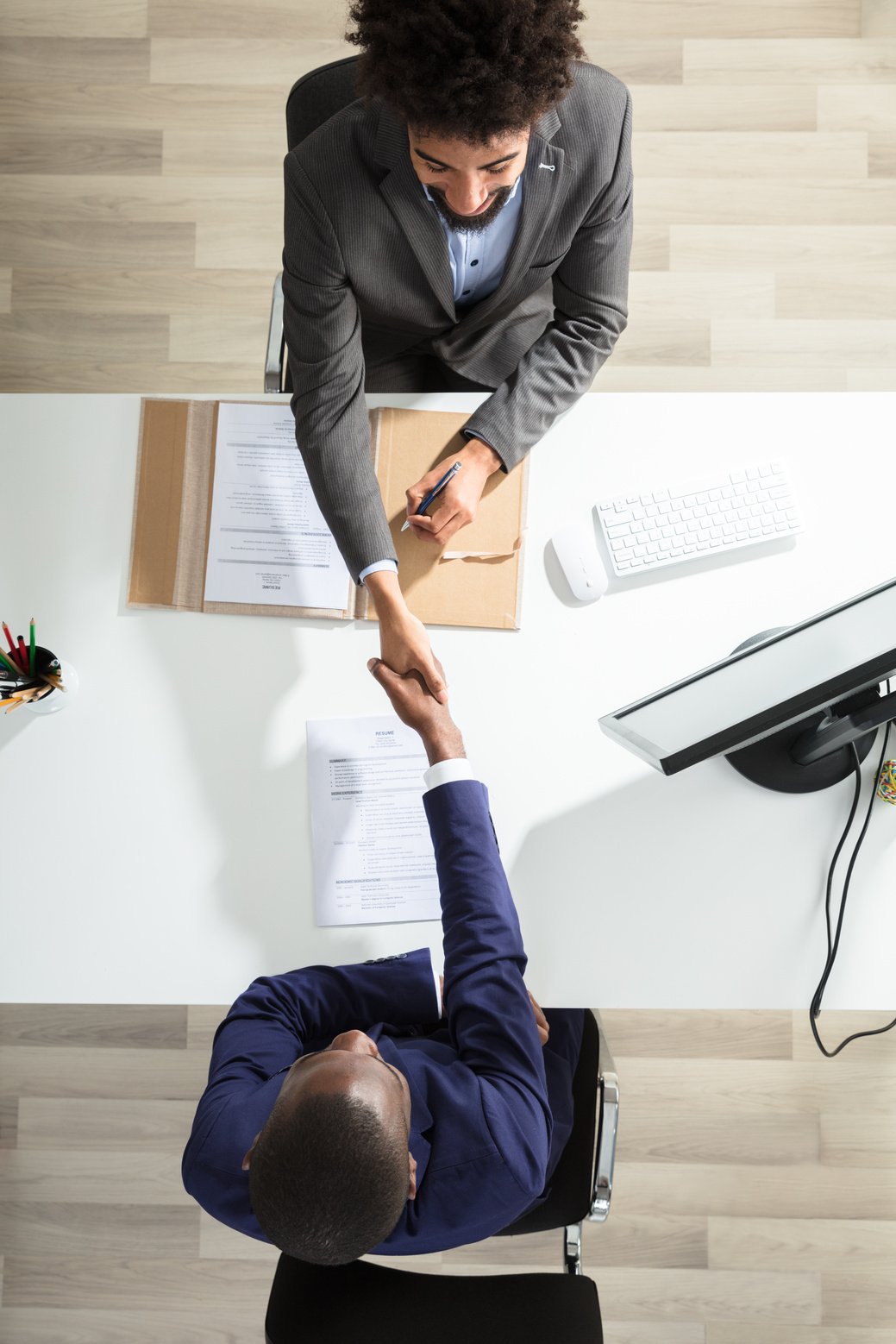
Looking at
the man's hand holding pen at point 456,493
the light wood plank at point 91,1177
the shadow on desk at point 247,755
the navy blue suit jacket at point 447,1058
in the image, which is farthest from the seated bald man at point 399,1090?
the light wood plank at point 91,1177

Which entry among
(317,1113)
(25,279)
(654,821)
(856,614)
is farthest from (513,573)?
(25,279)

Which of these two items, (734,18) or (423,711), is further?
(734,18)

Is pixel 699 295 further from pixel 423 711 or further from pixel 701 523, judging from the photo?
pixel 423 711

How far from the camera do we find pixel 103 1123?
6.84 ft

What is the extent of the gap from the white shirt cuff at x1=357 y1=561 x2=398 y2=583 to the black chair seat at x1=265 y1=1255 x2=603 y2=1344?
37.2 inches

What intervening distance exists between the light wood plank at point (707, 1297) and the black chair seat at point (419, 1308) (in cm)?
74

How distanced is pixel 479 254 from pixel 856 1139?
6.25 ft

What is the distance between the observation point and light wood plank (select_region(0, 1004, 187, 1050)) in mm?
2094

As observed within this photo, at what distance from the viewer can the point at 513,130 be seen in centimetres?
106

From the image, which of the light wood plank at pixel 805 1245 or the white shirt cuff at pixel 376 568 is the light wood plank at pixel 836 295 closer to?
the white shirt cuff at pixel 376 568

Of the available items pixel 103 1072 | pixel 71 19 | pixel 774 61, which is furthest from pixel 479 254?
pixel 103 1072

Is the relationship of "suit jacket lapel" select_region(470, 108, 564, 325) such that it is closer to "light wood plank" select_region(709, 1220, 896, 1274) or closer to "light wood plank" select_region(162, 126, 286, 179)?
"light wood plank" select_region(162, 126, 286, 179)

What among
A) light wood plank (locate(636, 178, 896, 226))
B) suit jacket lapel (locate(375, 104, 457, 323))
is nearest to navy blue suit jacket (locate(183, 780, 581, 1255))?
suit jacket lapel (locate(375, 104, 457, 323))

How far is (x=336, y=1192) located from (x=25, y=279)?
216 cm
